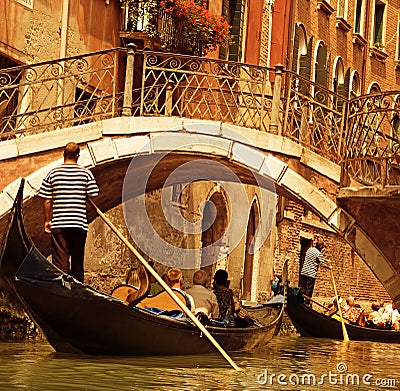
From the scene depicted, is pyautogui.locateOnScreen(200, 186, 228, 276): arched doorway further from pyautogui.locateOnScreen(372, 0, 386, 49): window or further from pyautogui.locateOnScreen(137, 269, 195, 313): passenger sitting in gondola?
pyautogui.locateOnScreen(137, 269, 195, 313): passenger sitting in gondola

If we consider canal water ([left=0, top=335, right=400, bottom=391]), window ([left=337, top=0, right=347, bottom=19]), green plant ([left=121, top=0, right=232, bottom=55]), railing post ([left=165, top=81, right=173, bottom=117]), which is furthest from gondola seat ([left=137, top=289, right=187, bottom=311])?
window ([left=337, top=0, right=347, bottom=19])

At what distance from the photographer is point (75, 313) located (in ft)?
30.6

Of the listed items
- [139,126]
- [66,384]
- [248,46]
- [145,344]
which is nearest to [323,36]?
[248,46]

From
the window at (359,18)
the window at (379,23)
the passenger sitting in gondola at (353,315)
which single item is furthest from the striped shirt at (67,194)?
the window at (379,23)

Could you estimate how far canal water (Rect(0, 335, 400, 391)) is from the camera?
26.6 feet

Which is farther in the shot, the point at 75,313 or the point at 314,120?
the point at 314,120

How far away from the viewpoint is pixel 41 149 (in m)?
11.4

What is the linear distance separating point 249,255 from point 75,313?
11014 millimetres

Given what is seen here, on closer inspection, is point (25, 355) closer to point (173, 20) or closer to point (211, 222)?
point (173, 20)

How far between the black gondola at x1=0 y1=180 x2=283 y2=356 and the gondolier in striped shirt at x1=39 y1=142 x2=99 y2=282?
24 cm

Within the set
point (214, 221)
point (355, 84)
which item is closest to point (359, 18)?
point (355, 84)

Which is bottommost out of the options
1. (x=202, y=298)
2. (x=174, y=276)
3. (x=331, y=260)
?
(x=202, y=298)

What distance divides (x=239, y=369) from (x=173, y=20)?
6.06 m

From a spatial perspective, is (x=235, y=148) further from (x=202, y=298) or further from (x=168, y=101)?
(x=202, y=298)
